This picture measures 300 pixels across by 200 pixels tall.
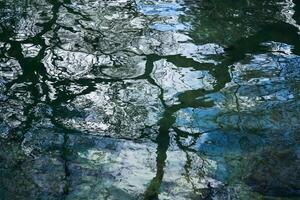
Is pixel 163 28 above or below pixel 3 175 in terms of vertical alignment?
above

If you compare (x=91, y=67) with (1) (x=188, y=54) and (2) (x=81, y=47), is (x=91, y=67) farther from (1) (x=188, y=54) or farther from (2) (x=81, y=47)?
(1) (x=188, y=54)

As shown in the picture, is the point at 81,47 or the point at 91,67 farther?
the point at 81,47

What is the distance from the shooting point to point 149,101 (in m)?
4.78

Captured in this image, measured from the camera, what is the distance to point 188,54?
18.5ft

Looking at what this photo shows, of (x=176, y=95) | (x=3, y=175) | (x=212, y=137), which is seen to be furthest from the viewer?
(x=176, y=95)

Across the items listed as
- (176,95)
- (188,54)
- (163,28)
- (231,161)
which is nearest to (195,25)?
(163,28)

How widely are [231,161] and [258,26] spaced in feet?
9.57

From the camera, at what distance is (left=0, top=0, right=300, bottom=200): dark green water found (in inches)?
147

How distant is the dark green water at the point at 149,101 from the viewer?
12.3 feet

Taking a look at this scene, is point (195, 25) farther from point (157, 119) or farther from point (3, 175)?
point (3, 175)

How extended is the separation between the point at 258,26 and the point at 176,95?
2155 millimetres

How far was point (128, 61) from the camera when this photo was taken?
5.45 m

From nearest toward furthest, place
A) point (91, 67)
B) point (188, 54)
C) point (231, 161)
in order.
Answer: point (231, 161) < point (91, 67) < point (188, 54)

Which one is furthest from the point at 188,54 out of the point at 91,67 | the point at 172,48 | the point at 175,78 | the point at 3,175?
the point at 3,175
